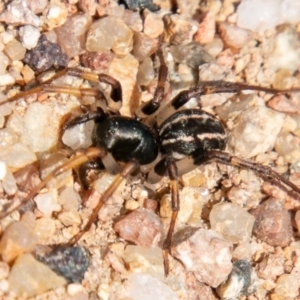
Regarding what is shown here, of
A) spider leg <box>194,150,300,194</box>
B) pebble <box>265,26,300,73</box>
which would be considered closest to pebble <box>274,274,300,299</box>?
spider leg <box>194,150,300,194</box>

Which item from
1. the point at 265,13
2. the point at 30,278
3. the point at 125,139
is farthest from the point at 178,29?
the point at 30,278

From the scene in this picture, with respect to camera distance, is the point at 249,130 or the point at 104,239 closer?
the point at 104,239

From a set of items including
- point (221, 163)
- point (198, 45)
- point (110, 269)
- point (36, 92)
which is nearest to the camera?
point (110, 269)

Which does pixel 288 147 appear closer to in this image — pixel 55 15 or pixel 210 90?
pixel 210 90

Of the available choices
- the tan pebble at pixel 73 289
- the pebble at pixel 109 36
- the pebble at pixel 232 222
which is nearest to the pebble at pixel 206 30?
the pebble at pixel 109 36

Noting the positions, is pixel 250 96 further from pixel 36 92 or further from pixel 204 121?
pixel 36 92

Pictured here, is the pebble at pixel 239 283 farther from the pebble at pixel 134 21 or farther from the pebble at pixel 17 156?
the pebble at pixel 134 21

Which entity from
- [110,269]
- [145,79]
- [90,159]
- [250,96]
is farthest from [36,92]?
[250,96]
